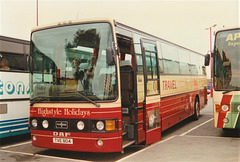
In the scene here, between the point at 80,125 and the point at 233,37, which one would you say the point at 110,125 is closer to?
the point at 80,125

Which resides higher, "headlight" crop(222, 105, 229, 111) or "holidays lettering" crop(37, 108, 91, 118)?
"holidays lettering" crop(37, 108, 91, 118)

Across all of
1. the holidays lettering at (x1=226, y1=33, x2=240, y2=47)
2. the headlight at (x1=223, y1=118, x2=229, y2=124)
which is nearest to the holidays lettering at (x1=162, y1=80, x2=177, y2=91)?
the headlight at (x1=223, y1=118, x2=229, y2=124)

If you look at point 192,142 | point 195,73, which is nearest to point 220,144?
point 192,142

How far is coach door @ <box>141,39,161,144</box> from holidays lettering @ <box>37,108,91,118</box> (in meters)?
1.88

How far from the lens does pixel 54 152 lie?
7602 millimetres

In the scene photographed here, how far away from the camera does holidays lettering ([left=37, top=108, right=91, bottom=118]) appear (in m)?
6.33

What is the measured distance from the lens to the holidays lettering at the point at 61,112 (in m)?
6.33

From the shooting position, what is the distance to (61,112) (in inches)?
258

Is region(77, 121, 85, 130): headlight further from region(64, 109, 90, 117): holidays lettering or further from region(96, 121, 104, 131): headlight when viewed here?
region(96, 121, 104, 131): headlight

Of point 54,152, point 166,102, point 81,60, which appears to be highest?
point 81,60

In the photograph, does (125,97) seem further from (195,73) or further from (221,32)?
(195,73)

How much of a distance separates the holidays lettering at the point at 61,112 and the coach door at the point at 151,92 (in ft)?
6.17

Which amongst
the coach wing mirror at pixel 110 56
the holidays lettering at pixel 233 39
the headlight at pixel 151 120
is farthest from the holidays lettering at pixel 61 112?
the holidays lettering at pixel 233 39

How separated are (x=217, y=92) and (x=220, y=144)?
1645 millimetres
